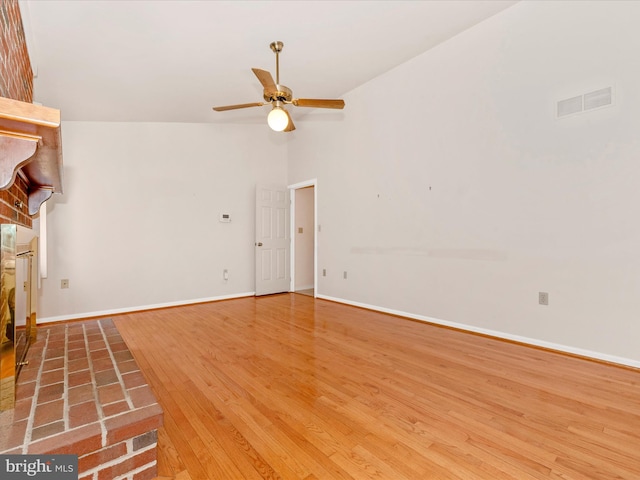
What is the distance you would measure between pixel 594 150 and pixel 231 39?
3.34 m

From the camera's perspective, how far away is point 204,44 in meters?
3.01

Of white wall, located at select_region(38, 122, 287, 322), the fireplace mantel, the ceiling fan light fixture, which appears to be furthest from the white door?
the fireplace mantel

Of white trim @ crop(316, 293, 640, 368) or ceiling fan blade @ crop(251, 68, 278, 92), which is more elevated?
ceiling fan blade @ crop(251, 68, 278, 92)

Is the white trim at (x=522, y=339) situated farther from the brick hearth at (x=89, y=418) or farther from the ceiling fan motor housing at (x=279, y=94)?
the brick hearth at (x=89, y=418)

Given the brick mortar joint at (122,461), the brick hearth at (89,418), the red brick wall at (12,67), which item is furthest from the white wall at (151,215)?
the brick mortar joint at (122,461)

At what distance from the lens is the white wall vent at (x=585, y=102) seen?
8.41ft

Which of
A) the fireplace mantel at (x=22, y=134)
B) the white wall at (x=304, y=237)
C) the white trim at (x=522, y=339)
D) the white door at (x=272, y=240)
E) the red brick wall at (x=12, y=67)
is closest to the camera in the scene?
the fireplace mantel at (x=22, y=134)

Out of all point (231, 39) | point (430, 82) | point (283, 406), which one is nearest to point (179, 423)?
point (283, 406)

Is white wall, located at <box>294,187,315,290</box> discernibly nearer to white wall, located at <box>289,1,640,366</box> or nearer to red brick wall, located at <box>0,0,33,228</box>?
white wall, located at <box>289,1,640,366</box>

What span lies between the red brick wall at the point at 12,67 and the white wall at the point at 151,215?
78.9 inches

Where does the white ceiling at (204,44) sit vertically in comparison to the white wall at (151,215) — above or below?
above

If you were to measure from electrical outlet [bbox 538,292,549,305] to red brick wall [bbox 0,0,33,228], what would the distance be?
3858mm

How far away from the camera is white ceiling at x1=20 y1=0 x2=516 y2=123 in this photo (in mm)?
2572

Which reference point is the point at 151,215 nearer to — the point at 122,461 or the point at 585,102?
the point at 122,461
